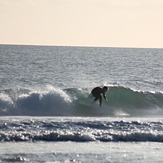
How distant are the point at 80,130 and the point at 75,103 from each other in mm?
9092

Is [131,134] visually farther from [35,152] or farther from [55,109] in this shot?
[55,109]

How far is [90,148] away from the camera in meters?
13.8

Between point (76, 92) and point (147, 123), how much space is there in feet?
31.0

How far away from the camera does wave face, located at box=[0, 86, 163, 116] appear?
2309 cm

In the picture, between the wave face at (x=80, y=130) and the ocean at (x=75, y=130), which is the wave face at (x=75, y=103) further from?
the wave face at (x=80, y=130)

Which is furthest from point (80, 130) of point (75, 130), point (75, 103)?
point (75, 103)

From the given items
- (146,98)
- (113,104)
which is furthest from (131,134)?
(146,98)

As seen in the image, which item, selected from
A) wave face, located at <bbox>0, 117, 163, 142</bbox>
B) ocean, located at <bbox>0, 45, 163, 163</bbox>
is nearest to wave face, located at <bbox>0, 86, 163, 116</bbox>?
ocean, located at <bbox>0, 45, 163, 163</bbox>

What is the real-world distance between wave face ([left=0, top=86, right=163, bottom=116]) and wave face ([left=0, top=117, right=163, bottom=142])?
5.13m

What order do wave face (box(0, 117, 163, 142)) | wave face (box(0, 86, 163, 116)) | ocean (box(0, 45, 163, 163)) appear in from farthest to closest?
wave face (box(0, 86, 163, 116)), wave face (box(0, 117, 163, 142)), ocean (box(0, 45, 163, 163))

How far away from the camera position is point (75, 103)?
25.0 meters

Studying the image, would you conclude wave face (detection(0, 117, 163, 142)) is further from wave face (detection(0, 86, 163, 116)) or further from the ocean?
wave face (detection(0, 86, 163, 116))

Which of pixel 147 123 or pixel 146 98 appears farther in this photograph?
pixel 146 98

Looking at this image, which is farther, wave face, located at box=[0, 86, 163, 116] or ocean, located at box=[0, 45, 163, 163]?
wave face, located at box=[0, 86, 163, 116]
